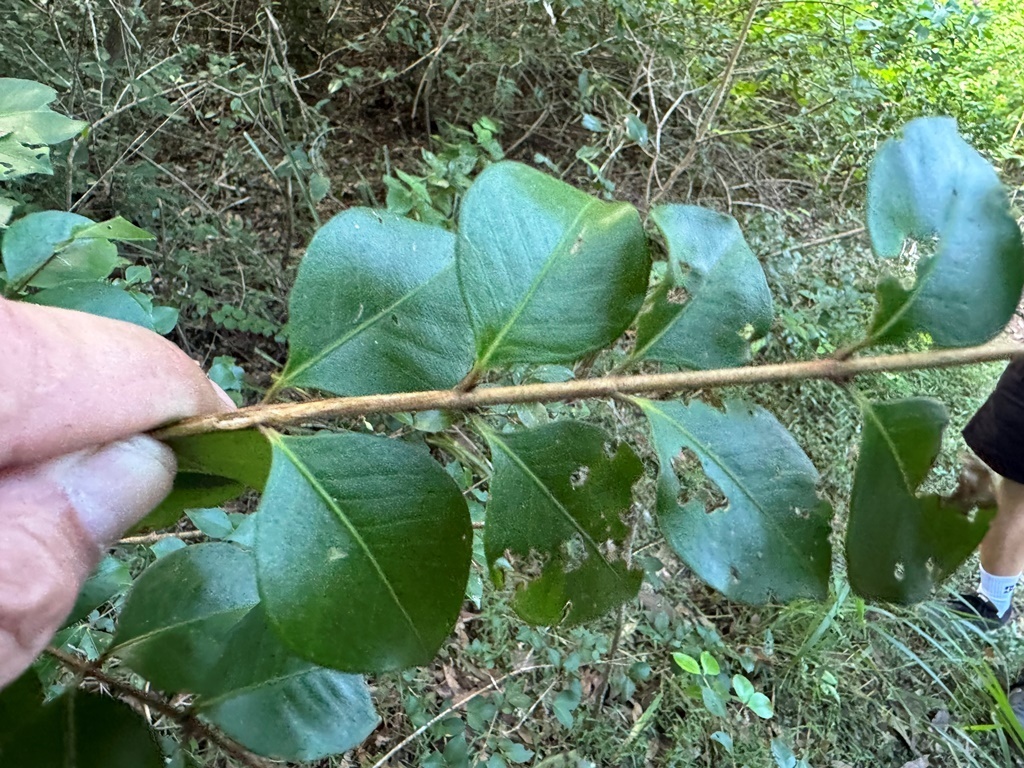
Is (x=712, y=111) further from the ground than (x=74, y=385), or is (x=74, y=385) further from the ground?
(x=74, y=385)

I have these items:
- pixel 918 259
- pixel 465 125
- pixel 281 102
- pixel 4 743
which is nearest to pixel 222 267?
pixel 281 102

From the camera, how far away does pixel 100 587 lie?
79 cm

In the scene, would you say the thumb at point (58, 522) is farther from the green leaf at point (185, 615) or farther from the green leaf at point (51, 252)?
the green leaf at point (51, 252)

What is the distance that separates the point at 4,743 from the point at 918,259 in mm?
892

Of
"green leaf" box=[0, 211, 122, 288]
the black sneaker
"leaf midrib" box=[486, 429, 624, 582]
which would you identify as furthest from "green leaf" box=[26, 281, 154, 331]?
the black sneaker

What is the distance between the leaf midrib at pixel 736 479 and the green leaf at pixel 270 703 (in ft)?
1.32

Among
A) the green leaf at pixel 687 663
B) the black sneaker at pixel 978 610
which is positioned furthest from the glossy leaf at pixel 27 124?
the black sneaker at pixel 978 610

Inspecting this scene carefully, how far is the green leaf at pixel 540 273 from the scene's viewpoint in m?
0.60

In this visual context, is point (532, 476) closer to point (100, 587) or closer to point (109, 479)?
point (109, 479)

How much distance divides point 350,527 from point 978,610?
9.85 ft

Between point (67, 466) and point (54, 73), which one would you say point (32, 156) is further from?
point (54, 73)

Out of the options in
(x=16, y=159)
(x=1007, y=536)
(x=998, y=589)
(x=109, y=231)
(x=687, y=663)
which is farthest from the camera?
(x=998, y=589)

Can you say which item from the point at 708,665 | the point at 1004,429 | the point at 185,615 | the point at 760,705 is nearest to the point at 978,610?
the point at 1004,429

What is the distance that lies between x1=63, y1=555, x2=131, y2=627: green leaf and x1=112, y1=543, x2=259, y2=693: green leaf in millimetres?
56
